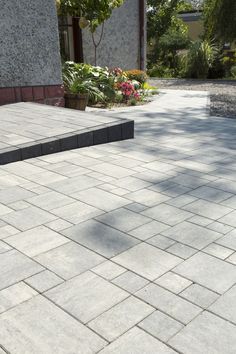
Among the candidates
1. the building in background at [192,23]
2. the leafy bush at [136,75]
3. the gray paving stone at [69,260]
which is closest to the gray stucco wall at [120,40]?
the leafy bush at [136,75]

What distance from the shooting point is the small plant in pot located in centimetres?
843

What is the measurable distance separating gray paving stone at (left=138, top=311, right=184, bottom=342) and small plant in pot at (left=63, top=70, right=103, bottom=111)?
22.2 feet

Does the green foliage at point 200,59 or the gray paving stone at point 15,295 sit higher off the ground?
the green foliage at point 200,59

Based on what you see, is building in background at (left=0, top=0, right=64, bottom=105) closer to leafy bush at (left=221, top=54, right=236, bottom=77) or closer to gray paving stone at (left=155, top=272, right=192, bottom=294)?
gray paving stone at (left=155, top=272, right=192, bottom=294)

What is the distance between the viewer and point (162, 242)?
2.93 meters

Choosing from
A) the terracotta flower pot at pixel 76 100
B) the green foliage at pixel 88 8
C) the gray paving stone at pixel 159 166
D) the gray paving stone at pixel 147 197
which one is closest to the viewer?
the gray paving stone at pixel 147 197

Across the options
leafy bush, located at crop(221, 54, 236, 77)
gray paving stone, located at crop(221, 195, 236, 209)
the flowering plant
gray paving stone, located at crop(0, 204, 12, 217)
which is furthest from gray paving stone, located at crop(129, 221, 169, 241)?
leafy bush, located at crop(221, 54, 236, 77)

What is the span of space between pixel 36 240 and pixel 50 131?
2.70m

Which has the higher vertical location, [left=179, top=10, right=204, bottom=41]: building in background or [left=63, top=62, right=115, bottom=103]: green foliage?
[left=179, top=10, right=204, bottom=41]: building in background

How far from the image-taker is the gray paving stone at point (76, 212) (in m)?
3.31

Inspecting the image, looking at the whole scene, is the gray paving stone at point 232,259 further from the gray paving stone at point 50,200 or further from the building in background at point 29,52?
the building in background at point 29,52

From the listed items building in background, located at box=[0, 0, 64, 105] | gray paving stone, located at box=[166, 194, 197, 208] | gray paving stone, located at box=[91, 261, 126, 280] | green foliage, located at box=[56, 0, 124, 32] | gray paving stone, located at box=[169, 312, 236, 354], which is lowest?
gray paving stone, located at box=[169, 312, 236, 354]

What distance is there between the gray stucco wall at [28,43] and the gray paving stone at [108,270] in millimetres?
5557

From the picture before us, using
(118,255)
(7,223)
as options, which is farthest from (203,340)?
(7,223)
